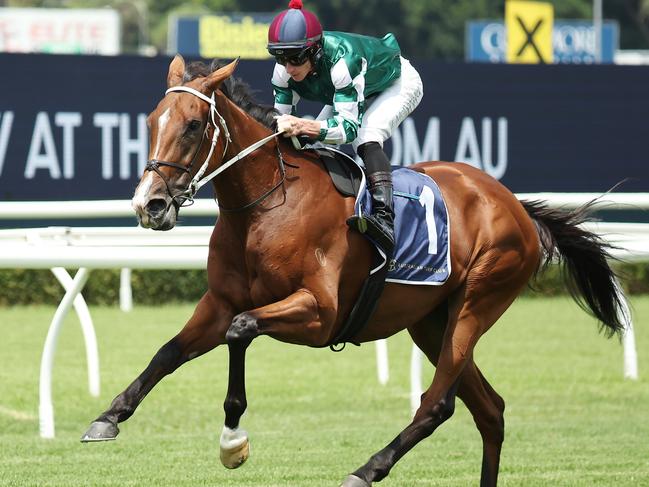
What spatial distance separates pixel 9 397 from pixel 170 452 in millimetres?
1932

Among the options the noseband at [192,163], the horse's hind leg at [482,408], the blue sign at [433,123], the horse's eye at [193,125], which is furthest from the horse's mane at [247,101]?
the blue sign at [433,123]

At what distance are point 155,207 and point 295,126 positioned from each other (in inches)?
30.7

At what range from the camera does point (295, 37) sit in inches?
195

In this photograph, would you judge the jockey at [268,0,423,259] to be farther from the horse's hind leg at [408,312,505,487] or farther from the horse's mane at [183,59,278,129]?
the horse's hind leg at [408,312,505,487]

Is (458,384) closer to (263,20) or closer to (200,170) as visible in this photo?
(200,170)

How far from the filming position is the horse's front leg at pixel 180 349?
483 cm

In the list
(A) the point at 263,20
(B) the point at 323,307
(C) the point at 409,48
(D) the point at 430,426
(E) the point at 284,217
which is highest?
(E) the point at 284,217

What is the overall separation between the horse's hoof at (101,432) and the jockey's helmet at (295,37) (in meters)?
1.48

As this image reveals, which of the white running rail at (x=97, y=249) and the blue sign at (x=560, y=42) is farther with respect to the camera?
the blue sign at (x=560, y=42)

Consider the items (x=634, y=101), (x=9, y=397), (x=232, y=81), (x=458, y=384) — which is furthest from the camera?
(x=634, y=101)

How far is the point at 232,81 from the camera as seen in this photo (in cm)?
510

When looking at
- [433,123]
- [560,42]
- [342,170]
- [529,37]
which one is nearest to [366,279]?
[342,170]

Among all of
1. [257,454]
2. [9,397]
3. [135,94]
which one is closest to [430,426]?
[257,454]

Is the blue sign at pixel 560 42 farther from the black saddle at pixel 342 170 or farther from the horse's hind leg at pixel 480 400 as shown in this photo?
the black saddle at pixel 342 170
